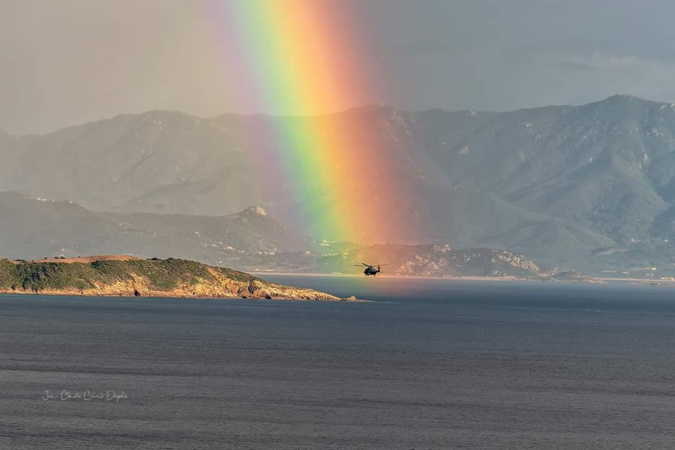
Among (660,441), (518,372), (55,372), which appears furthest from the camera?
(518,372)

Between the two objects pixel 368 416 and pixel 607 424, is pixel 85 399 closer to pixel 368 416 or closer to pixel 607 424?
pixel 368 416

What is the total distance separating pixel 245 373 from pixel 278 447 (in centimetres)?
5007

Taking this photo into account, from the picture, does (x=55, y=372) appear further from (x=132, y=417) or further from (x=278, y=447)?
(x=278, y=447)

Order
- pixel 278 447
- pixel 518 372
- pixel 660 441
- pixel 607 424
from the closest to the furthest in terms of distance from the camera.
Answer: pixel 278 447 → pixel 660 441 → pixel 607 424 → pixel 518 372

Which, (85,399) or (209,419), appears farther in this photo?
(85,399)

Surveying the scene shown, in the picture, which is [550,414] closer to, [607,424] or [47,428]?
[607,424]

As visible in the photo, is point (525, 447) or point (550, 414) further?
point (550, 414)

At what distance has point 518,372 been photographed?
158 m

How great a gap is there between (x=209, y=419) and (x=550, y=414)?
3682 cm

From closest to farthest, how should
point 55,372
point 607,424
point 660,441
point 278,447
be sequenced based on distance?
1. point 278,447
2. point 660,441
3. point 607,424
4. point 55,372

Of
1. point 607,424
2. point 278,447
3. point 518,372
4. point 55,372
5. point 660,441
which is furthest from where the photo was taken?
point 518,372

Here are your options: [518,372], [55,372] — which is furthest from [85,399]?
[518,372]

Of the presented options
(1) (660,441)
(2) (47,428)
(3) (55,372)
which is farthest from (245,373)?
(1) (660,441)

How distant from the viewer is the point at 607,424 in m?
110
